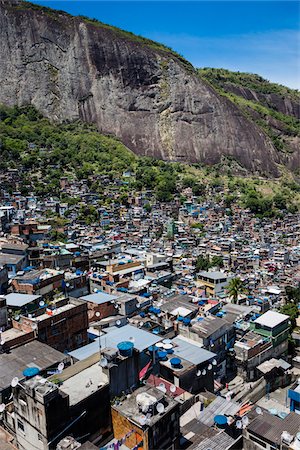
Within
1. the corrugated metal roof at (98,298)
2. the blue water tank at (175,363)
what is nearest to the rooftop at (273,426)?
the blue water tank at (175,363)

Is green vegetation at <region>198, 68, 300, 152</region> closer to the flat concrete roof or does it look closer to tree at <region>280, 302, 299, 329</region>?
tree at <region>280, 302, 299, 329</region>

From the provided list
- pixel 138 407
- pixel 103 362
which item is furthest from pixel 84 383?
pixel 138 407

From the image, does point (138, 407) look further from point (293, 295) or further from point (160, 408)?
point (293, 295)

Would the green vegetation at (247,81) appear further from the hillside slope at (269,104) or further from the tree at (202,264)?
the tree at (202,264)

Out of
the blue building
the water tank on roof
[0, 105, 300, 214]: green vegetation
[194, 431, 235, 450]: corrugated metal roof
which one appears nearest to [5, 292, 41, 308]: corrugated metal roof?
the water tank on roof

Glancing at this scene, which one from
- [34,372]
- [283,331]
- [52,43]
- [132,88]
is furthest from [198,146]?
[34,372]

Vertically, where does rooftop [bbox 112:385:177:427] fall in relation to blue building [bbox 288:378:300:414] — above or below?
above
